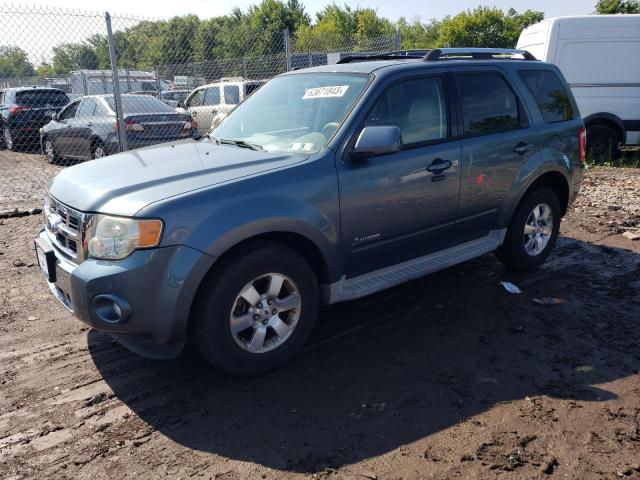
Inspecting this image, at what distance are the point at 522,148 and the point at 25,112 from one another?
13.4m

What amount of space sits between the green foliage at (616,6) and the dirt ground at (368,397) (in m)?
49.7

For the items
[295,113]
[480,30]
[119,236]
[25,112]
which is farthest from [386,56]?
[480,30]

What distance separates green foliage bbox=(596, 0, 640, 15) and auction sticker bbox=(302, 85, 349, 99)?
49696mm

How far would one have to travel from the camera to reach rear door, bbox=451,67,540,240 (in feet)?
14.8

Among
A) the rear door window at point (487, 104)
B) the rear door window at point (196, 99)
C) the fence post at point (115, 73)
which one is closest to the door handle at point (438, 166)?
the rear door window at point (487, 104)

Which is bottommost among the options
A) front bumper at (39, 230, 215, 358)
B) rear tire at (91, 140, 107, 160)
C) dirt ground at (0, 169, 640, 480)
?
dirt ground at (0, 169, 640, 480)

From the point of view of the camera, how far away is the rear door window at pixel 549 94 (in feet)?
16.8

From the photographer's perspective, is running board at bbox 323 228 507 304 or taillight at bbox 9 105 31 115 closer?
running board at bbox 323 228 507 304

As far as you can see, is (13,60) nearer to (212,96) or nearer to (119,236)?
(212,96)

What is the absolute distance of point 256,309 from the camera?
3426mm

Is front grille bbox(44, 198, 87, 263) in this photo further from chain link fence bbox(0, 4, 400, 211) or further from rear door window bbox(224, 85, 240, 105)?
rear door window bbox(224, 85, 240, 105)

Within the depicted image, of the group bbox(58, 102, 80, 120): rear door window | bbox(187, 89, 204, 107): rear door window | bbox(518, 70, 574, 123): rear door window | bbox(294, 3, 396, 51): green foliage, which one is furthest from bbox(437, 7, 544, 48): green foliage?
bbox(518, 70, 574, 123): rear door window

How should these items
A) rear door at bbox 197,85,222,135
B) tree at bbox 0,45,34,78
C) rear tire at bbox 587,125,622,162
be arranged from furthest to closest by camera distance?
rear door at bbox 197,85,222,135 < rear tire at bbox 587,125,622,162 < tree at bbox 0,45,34,78

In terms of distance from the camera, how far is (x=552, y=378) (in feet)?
11.5
